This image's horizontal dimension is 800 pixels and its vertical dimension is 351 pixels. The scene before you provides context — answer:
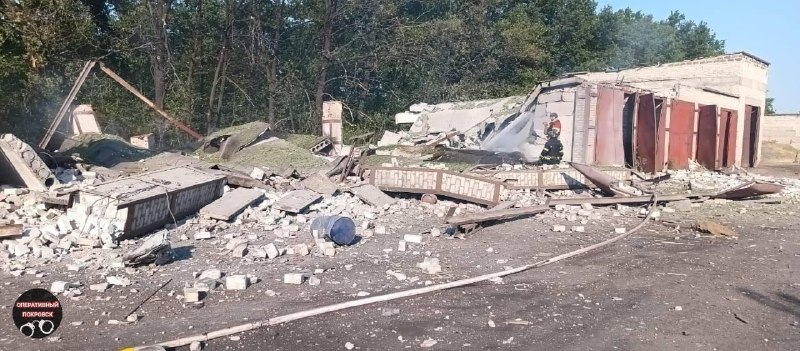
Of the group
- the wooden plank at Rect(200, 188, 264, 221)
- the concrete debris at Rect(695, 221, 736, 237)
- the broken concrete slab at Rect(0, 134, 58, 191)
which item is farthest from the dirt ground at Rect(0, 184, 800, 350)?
the broken concrete slab at Rect(0, 134, 58, 191)

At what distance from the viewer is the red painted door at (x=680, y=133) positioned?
49.6ft

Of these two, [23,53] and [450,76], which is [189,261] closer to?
[23,53]

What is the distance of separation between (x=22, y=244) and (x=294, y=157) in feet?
18.5

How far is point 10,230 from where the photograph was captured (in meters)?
6.30

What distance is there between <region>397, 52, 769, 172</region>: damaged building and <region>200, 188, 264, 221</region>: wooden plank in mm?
5752

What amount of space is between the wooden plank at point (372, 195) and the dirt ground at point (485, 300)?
169 centimetres

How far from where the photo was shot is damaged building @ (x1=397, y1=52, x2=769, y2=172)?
41.0 ft

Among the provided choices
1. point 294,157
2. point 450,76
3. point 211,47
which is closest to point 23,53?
point 294,157

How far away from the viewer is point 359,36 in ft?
72.4

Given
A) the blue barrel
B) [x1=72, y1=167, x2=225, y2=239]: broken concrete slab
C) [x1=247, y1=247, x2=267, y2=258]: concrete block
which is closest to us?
[x1=247, y1=247, x2=267, y2=258]: concrete block

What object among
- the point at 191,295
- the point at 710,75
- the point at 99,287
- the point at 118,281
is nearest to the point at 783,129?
the point at 710,75

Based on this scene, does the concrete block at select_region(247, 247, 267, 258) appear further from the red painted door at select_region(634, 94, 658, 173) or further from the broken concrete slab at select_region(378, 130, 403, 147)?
the red painted door at select_region(634, 94, 658, 173)

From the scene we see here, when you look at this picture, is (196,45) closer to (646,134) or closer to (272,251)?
(646,134)

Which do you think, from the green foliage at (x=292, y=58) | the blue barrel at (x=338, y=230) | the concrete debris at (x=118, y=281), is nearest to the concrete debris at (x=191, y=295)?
the concrete debris at (x=118, y=281)
